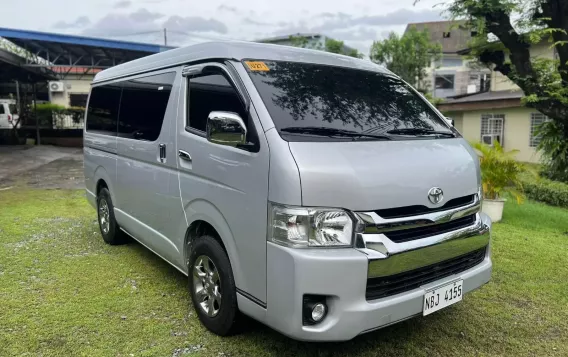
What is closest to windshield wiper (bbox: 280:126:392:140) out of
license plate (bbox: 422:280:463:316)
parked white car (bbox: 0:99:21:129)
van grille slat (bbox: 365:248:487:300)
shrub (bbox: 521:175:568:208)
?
van grille slat (bbox: 365:248:487:300)

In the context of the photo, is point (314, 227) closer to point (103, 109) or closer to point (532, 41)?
point (103, 109)

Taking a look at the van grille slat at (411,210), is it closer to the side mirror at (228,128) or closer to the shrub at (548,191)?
the side mirror at (228,128)

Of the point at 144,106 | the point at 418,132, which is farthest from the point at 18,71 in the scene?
the point at 418,132

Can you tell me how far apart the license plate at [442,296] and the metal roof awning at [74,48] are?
17878 mm

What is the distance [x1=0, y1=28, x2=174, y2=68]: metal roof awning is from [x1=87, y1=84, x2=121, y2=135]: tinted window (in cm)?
1355

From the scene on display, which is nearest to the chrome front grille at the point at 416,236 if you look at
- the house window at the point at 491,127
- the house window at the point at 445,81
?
the house window at the point at 491,127

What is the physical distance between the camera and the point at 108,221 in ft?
18.1

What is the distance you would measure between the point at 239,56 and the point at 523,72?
643 centimetres

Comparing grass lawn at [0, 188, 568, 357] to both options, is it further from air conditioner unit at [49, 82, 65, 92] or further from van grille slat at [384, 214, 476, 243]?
air conditioner unit at [49, 82, 65, 92]

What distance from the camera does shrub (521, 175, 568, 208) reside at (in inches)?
434

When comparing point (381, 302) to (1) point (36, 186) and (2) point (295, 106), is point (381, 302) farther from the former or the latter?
(1) point (36, 186)

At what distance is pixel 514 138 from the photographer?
18391 millimetres

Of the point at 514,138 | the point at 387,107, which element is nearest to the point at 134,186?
the point at 387,107

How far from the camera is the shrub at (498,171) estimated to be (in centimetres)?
714
